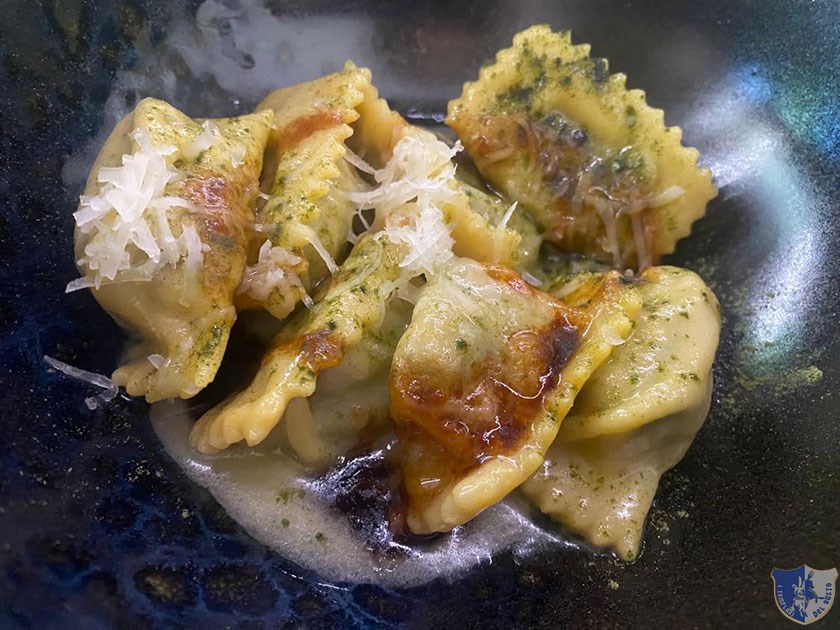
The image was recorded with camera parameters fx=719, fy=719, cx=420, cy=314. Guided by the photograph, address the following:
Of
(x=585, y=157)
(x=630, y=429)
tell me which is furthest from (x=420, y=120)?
(x=630, y=429)

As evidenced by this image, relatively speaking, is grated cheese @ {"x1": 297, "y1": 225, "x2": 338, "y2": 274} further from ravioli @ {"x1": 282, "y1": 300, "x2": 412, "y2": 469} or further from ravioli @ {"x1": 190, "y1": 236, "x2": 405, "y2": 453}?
ravioli @ {"x1": 282, "y1": 300, "x2": 412, "y2": 469}

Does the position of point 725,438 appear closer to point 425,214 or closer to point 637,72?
point 425,214

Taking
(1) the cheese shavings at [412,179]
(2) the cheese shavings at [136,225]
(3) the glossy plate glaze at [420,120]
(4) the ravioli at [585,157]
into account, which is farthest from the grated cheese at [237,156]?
(4) the ravioli at [585,157]

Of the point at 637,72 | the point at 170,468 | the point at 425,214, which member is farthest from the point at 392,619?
the point at 637,72

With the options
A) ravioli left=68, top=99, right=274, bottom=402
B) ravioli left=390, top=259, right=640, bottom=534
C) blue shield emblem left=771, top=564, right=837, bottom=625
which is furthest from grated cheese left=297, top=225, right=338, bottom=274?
blue shield emblem left=771, top=564, right=837, bottom=625

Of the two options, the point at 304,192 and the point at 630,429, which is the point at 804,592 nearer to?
the point at 630,429

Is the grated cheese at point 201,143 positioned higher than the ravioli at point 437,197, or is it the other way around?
the ravioli at point 437,197

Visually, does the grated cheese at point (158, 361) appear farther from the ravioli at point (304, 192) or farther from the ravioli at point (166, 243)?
the ravioli at point (304, 192)
